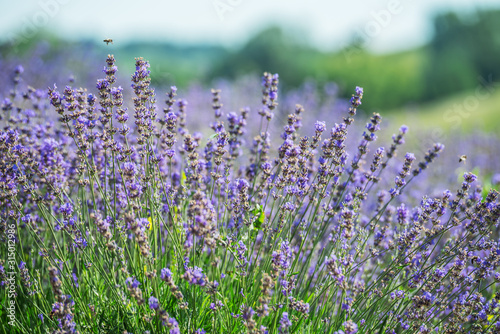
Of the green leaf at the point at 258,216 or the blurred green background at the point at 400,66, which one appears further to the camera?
the blurred green background at the point at 400,66

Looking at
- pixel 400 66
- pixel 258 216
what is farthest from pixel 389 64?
pixel 258 216

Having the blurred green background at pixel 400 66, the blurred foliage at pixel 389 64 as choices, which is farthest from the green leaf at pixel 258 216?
the blurred foliage at pixel 389 64

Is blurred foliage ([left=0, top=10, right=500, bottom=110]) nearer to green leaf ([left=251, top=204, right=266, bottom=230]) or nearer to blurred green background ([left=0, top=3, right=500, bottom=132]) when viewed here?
blurred green background ([left=0, top=3, right=500, bottom=132])

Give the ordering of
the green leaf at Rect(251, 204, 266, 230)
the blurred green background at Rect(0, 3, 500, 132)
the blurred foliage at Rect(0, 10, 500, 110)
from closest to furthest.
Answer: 1. the green leaf at Rect(251, 204, 266, 230)
2. the blurred green background at Rect(0, 3, 500, 132)
3. the blurred foliage at Rect(0, 10, 500, 110)

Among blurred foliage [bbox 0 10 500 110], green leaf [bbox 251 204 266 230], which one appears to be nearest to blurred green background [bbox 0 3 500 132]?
blurred foliage [bbox 0 10 500 110]

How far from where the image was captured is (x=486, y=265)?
2.49 metres

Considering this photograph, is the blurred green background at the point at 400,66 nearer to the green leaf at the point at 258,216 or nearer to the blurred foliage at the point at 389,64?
the blurred foliage at the point at 389,64

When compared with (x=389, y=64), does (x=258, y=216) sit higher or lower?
lower

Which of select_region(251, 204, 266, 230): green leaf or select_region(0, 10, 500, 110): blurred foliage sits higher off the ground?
select_region(0, 10, 500, 110): blurred foliage

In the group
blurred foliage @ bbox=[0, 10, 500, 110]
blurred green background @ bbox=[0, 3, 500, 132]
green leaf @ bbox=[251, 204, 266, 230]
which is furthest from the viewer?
blurred foliage @ bbox=[0, 10, 500, 110]

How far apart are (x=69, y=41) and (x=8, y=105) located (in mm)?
17433

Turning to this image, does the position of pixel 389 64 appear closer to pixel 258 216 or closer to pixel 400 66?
pixel 400 66

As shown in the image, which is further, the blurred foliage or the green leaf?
the blurred foliage

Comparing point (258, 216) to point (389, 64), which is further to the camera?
point (389, 64)
